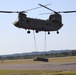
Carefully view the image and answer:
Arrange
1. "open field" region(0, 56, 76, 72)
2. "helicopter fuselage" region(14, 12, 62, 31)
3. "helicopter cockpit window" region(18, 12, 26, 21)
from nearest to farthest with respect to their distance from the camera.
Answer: "open field" region(0, 56, 76, 72)
"helicopter cockpit window" region(18, 12, 26, 21)
"helicopter fuselage" region(14, 12, 62, 31)

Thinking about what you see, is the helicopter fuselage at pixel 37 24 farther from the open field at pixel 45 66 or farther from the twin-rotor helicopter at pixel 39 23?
the open field at pixel 45 66

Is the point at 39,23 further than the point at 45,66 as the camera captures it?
Yes

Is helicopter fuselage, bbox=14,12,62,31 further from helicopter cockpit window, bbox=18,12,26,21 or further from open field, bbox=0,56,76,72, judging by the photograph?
open field, bbox=0,56,76,72

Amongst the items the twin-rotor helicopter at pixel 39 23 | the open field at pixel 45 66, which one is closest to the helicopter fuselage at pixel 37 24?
the twin-rotor helicopter at pixel 39 23

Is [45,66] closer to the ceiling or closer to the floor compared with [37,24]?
closer to the floor

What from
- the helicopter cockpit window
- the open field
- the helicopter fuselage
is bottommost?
the open field

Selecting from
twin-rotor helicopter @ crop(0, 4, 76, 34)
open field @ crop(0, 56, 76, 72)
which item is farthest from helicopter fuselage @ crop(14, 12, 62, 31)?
open field @ crop(0, 56, 76, 72)

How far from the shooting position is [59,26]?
7425 centimetres

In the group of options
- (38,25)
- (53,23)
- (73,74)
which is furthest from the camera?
(53,23)

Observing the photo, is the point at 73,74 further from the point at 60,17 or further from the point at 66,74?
the point at 60,17

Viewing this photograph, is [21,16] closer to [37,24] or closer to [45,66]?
[37,24]

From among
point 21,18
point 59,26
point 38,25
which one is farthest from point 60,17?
point 21,18

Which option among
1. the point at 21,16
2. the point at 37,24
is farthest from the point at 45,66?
the point at 21,16

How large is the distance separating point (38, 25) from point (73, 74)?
27541 mm
